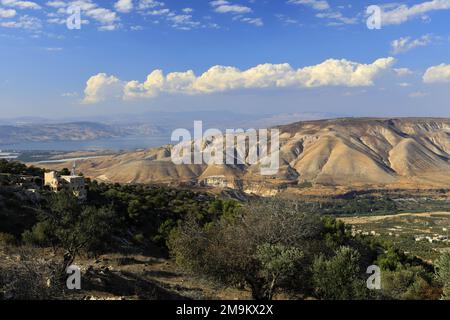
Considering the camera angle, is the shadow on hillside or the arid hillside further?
the arid hillside

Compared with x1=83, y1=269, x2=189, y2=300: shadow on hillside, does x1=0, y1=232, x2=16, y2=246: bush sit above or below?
above

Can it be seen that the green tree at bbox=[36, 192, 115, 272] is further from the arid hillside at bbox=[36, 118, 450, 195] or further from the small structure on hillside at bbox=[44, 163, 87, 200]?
the arid hillside at bbox=[36, 118, 450, 195]

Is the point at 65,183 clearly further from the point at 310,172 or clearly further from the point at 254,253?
the point at 310,172

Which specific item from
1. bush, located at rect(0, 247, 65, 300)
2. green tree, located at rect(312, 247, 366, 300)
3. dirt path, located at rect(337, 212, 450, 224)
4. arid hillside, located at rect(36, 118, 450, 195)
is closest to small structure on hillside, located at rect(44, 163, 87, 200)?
bush, located at rect(0, 247, 65, 300)

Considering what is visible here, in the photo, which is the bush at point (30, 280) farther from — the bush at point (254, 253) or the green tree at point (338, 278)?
the green tree at point (338, 278)

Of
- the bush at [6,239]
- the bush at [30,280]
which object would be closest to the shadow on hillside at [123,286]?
the bush at [30,280]

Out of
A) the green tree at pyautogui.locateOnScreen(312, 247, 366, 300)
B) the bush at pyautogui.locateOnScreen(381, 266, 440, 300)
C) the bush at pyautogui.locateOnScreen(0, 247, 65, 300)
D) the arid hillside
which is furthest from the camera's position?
the arid hillside

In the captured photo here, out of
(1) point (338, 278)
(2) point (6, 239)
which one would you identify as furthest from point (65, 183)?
(1) point (338, 278)

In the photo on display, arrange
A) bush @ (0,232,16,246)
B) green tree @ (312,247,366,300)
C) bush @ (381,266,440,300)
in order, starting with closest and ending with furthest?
green tree @ (312,247,366,300)
bush @ (381,266,440,300)
bush @ (0,232,16,246)

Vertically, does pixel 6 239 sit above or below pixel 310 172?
above

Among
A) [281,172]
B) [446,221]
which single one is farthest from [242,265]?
[281,172]
